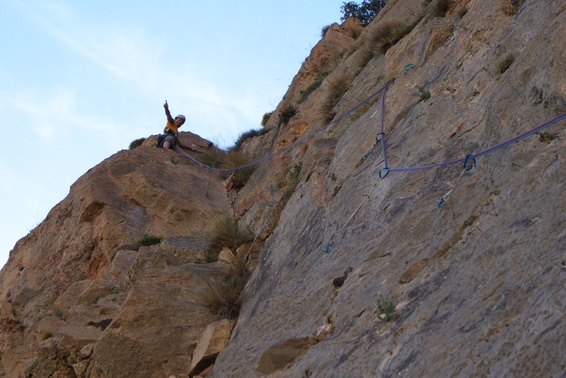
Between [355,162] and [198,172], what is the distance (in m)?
9.48

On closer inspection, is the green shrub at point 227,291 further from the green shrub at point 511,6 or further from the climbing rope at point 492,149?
the green shrub at point 511,6

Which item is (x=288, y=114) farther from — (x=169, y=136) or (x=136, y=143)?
(x=136, y=143)

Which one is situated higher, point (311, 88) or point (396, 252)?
point (311, 88)

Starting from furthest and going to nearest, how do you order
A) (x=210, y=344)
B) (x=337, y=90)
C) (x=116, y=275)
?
(x=337, y=90) → (x=116, y=275) → (x=210, y=344)

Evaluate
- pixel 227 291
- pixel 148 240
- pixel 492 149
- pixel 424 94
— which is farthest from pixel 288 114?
pixel 492 149

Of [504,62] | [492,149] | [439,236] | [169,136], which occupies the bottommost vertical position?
[439,236]

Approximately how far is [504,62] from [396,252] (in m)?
2.26

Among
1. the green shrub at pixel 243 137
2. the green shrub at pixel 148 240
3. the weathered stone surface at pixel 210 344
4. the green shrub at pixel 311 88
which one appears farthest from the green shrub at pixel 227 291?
the green shrub at pixel 243 137

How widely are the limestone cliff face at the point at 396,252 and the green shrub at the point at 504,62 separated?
0.07ft

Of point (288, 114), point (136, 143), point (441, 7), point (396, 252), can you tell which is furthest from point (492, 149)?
point (136, 143)

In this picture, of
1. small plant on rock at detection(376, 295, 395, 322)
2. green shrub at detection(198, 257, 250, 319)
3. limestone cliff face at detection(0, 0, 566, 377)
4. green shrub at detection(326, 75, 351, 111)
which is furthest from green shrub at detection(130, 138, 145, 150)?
small plant on rock at detection(376, 295, 395, 322)

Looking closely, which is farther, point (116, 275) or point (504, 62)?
point (116, 275)

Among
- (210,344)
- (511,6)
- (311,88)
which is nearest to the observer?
(511,6)

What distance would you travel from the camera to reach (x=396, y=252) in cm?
596
